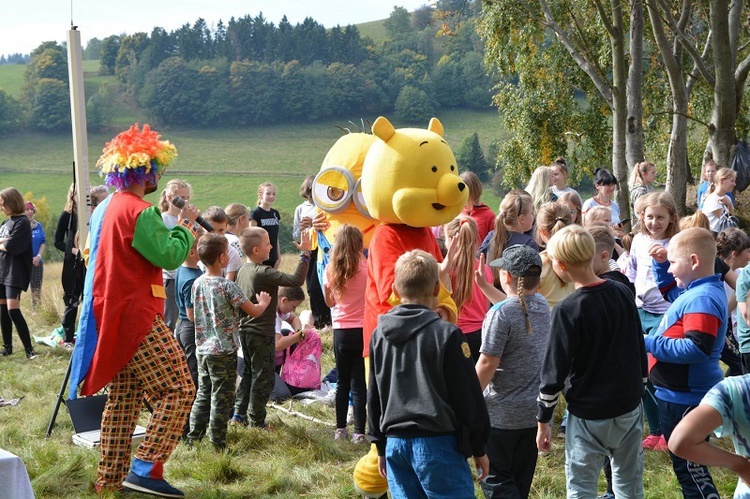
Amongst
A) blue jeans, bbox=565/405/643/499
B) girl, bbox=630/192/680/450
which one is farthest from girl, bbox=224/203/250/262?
blue jeans, bbox=565/405/643/499

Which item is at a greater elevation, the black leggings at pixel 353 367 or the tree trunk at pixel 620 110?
the tree trunk at pixel 620 110

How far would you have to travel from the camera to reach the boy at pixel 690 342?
13.4 ft

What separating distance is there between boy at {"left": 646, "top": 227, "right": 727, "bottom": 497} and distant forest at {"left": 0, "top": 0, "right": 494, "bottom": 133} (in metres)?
48.6

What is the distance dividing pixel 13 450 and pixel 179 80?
66.2 metres

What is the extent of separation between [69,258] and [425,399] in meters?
6.15

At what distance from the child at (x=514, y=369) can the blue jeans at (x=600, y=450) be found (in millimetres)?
272

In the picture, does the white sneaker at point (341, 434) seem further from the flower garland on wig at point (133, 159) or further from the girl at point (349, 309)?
the flower garland on wig at point (133, 159)

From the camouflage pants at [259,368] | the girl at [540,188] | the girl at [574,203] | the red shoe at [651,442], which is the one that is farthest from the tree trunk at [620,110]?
the camouflage pants at [259,368]

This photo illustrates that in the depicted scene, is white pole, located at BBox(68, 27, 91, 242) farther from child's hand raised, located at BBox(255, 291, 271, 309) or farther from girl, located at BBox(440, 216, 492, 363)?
girl, located at BBox(440, 216, 492, 363)

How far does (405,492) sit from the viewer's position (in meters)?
3.62

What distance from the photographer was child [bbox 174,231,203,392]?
20.0ft

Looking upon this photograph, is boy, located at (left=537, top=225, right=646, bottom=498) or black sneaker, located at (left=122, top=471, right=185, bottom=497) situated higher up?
boy, located at (left=537, top=225, right=646, bottom=498)

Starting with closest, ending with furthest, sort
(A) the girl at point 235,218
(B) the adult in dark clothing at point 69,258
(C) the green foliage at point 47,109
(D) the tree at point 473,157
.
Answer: (A) the girl at point 235,218 → (B) the adult in dark clothing at point 69,258 → (D) the tree at point 473,157 → (C) the green foliage at point 47,109

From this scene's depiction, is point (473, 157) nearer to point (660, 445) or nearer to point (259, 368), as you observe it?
point (259, 368)
